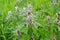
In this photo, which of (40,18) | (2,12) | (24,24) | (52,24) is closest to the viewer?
(24,24)

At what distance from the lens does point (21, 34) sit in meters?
2.24

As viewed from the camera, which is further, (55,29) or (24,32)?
(55,29)

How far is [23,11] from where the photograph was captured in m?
2.28

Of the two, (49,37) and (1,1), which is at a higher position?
(1,1)

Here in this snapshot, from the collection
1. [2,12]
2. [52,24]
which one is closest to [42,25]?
[52,24]

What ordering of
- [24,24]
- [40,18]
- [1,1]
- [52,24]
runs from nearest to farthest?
[24,24], [52,24], [40,18], [1,1]

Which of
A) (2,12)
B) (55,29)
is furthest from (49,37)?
(2,12)

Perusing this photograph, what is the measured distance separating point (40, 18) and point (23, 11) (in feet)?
1.03

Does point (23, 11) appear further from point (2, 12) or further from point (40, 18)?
point (2, 12)

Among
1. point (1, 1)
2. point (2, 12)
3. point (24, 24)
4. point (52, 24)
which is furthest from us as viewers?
point (1, 1)

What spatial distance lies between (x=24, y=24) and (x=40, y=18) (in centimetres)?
41

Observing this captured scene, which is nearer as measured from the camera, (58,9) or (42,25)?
(42,25)

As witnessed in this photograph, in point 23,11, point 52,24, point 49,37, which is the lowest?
point 49,37

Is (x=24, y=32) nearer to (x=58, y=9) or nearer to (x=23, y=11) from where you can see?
(x=23, y=11)
